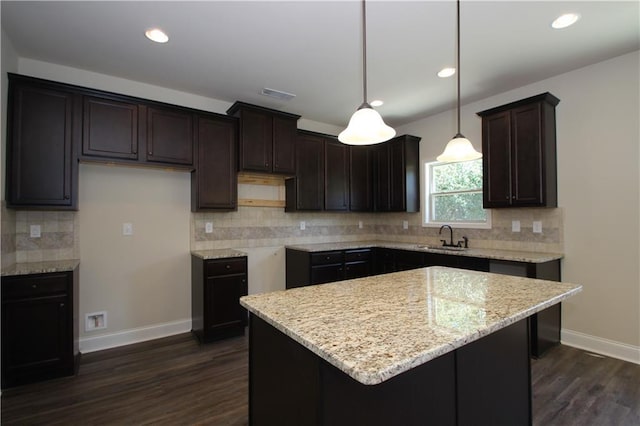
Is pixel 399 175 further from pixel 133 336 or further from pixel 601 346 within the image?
pixel 133 336

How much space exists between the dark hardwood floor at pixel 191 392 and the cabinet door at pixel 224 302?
1.02 feet

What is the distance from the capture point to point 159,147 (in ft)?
10.2

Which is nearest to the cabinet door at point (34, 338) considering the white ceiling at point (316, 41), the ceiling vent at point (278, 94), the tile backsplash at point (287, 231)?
the tile backsplash at point (287, 231)

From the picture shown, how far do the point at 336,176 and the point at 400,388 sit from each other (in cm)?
355

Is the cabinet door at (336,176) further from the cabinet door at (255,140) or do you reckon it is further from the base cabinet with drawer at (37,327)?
the base cabinet with drawer at (37,327)

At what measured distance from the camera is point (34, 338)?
2.36 metres

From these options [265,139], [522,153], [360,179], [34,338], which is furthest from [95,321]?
[522,153]

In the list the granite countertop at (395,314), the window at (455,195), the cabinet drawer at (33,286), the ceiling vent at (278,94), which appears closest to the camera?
the granite countertop at (395,314)

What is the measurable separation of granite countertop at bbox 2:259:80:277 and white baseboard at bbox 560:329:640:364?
4608mm

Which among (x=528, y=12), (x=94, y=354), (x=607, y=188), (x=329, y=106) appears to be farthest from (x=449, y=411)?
(x=329, y=106)

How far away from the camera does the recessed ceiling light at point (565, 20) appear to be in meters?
2.21

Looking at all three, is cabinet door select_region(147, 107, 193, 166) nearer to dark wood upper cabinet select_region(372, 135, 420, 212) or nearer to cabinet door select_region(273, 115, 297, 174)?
cabinet door select_region(273, 115, 297, 174)

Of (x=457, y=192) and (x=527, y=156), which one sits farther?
(x=457, y=192)

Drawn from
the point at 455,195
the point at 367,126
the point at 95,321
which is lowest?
the point at 95,321
